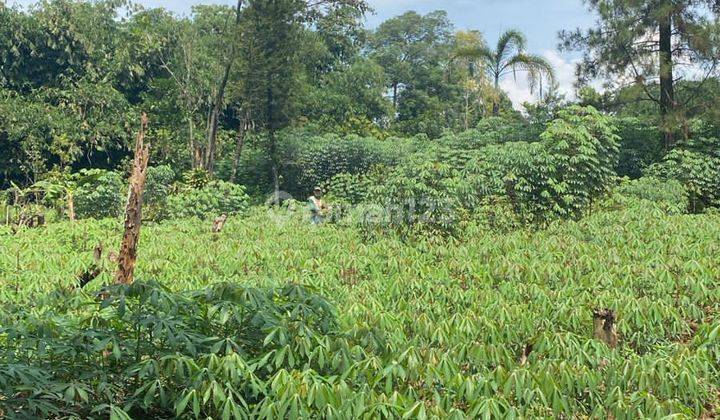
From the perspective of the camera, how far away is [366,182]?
49.7 ft

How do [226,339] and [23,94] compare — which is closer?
[226,339]

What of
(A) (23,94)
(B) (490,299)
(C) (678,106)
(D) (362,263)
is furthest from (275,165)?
(B) (490,299)

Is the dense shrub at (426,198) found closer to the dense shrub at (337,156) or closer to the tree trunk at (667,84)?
the tree trunk at (667,84)

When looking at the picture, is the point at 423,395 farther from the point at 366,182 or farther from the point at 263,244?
the point at 366,182

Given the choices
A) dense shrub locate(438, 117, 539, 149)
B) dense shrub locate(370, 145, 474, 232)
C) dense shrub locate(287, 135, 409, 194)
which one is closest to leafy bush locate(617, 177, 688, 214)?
dense shrub locate(438, 117, 539, 149)

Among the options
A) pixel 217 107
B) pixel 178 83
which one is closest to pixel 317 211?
pixel 217 107

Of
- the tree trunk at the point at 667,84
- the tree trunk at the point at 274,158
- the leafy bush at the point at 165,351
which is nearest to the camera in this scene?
the leafy bush at the point at 165,351

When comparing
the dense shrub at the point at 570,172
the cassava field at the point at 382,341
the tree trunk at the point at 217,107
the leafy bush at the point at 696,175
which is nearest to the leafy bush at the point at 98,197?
the tree trunk at the point at 217,107

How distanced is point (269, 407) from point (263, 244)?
5123 mm

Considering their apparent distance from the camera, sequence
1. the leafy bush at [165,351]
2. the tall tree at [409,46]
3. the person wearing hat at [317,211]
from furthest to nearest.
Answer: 1. the tall tree at [409,46]
2. the person wearing hat at [317,211]
3. the leafy bush at [165,351]

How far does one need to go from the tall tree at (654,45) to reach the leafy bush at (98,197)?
36.3 feet

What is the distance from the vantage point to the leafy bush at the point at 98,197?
12.5 meters

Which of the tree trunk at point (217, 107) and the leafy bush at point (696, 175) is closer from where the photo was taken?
the leafy bush at point (696, 175)

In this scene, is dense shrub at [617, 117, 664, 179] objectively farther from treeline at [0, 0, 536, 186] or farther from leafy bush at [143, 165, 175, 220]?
leafy bush at [143, 165, 175, 220]
